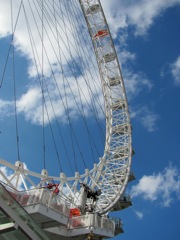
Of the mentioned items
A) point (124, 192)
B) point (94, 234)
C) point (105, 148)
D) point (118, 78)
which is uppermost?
point (118, 78)

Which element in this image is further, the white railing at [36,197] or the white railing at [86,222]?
the white railing at [86,222]

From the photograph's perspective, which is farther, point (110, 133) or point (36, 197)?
point (110, 133)

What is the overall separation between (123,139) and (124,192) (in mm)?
7958

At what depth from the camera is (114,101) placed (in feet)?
137

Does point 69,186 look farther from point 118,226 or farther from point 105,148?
point 105,148

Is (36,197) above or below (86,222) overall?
above

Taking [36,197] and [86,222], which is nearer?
[36,197]

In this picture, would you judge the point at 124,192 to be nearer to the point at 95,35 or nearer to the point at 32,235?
the point at 95,35

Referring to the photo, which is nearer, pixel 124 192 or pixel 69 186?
pixel 69 186

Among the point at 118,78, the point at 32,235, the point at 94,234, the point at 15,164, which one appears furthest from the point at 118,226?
the point at 118,78

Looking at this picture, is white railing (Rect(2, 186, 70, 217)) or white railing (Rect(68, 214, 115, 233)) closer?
white railing (Rect(2, 186, 70, 217))

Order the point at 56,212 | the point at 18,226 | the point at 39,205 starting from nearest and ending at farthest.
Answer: the point at 18,226 → the point at 39,205 → the point at 56,212

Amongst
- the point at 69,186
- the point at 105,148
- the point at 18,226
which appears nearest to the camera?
the point at 18,226

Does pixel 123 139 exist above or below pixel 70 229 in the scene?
above
